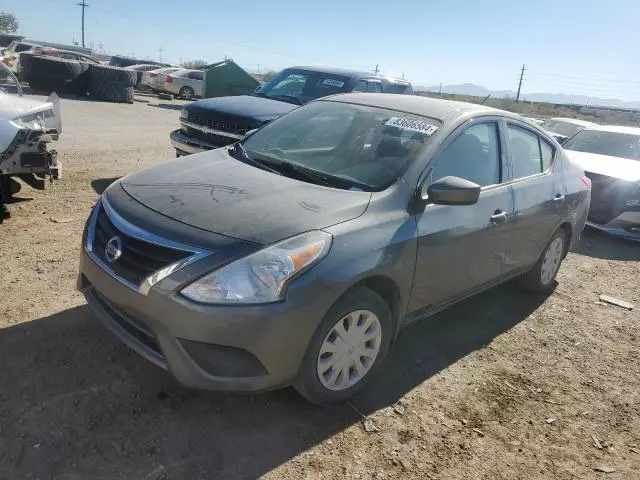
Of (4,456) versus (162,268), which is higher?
(162,268)

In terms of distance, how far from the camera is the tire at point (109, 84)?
18.2 meters

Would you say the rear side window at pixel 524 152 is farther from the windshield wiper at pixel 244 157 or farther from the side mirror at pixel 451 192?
the windshield wiper at pixel 244 157

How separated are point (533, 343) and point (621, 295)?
201 centimetres

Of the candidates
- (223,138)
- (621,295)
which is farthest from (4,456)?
(621,295)

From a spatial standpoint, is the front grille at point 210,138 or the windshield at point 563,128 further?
the windshield at point 563,128

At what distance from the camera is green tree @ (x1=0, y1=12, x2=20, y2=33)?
7819 centimetres

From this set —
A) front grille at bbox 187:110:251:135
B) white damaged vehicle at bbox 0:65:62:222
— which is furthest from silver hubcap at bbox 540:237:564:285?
white damaged vehicle at bbox 0:65:62:222

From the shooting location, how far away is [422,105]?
3.86m

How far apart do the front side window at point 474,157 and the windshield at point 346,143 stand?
19 centimetres

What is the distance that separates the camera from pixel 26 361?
3.03 metres

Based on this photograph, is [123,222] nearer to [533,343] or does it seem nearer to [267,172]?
[267,172]

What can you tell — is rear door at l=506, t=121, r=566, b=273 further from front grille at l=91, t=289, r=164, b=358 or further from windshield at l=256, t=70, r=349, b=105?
windshield at l=256, t=70, r=349, b=105

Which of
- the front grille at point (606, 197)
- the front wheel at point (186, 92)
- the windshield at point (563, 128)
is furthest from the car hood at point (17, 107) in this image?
the front wheel at point (186, 92)

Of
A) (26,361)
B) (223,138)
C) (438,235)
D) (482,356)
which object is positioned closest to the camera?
(26,361)
